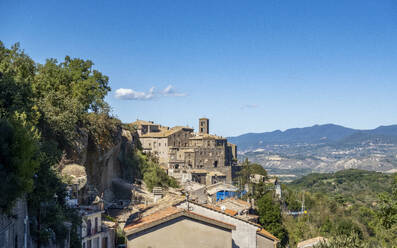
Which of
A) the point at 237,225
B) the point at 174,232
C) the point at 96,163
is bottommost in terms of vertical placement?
the point at 237,225

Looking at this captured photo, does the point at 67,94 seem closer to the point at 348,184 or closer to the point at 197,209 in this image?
the point at 197,209

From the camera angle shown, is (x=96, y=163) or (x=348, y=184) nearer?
(x=96, y=163)

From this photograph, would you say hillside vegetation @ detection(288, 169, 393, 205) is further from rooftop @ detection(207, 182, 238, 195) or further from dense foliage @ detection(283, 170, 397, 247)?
rooftop @ detection(207, 182, 238, 195)

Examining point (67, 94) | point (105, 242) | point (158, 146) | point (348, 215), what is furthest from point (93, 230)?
point (348, 215)

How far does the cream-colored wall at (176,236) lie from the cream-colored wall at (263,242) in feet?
33.1

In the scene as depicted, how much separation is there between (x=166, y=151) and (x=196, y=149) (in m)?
5.70

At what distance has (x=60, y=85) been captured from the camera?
33906mm

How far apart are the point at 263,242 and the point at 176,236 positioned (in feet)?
38.7

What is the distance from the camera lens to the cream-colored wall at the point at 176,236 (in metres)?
19.5

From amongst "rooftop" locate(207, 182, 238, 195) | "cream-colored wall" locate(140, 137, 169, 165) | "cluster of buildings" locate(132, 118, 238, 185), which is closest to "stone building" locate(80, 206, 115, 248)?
"rooftop" locate(207, 182, 238, 195)

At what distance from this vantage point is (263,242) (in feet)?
97.8

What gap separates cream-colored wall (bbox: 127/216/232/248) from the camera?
19.5 meters

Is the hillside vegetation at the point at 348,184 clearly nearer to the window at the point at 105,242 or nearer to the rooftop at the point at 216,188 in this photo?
the rooftop at the point at 216,188

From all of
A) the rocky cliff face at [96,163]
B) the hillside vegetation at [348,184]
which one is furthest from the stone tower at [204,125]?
the rocky cliff face at [96,163]
